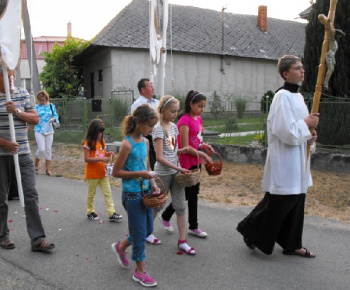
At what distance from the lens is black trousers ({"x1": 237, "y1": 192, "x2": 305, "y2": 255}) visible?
4.11 m

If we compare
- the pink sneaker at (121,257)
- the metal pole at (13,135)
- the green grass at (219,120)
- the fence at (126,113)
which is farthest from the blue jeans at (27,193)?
the green grass at (219,120)

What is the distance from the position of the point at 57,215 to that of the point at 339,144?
6.42 m

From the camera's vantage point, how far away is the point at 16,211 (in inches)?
241

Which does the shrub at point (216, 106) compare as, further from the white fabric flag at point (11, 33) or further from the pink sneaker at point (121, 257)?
the pink sneaker at point (121, 257)

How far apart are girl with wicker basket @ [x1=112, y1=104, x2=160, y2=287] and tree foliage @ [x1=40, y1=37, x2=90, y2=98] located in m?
22.2

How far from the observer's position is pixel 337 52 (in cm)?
1002

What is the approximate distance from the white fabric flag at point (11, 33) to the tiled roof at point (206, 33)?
15819mm

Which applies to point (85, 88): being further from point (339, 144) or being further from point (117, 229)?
point (117, 229)

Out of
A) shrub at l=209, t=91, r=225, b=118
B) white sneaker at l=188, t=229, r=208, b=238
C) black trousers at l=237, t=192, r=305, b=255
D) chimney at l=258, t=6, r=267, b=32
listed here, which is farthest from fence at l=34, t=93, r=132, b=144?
chimney at l=258, t=6, r=267, b=32

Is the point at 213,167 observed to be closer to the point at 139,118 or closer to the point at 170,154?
the point at 170,154

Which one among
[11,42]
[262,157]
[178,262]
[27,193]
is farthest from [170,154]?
[262,157]

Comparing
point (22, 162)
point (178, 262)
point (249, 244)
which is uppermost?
point (22, 162)

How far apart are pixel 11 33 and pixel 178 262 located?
3.04 metres

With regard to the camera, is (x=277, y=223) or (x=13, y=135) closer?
(x=277, y=223)
